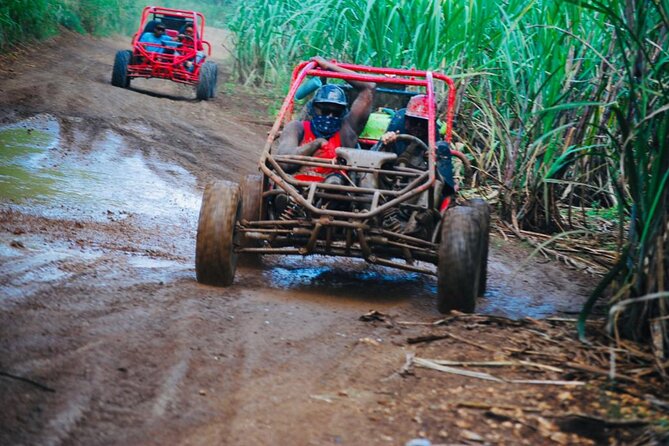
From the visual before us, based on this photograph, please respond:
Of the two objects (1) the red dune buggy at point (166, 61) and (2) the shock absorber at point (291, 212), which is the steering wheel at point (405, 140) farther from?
(1) the red dune buggy at point (166, 61)

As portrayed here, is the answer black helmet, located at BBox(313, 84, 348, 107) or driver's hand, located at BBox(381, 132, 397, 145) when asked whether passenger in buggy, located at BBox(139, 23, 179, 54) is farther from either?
driver's hand, located at BBox(381, 132, 397, 145)

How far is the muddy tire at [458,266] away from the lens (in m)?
4.38

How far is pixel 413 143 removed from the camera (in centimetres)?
550

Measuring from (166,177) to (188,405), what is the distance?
5.15 meters

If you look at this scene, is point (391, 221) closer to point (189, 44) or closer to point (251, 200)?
point (251, 200)

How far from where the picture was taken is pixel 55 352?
3268 millimetres

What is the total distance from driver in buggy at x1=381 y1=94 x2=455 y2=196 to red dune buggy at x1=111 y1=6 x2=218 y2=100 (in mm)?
7657

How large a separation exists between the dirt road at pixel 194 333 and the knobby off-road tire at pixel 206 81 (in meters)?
5.28

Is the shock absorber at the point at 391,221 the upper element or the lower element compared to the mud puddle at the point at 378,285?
upper

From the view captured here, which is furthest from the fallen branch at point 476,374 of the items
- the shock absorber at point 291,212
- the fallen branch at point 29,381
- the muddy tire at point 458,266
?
the shock absorber at point 291,212

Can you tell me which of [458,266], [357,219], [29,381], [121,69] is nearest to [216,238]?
[357,219]

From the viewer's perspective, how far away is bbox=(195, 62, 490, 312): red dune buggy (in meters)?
4.48

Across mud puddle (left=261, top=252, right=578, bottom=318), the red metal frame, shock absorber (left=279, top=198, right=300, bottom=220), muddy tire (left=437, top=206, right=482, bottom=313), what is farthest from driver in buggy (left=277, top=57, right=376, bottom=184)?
the red metal frame

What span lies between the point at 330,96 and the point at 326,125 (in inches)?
7.5
